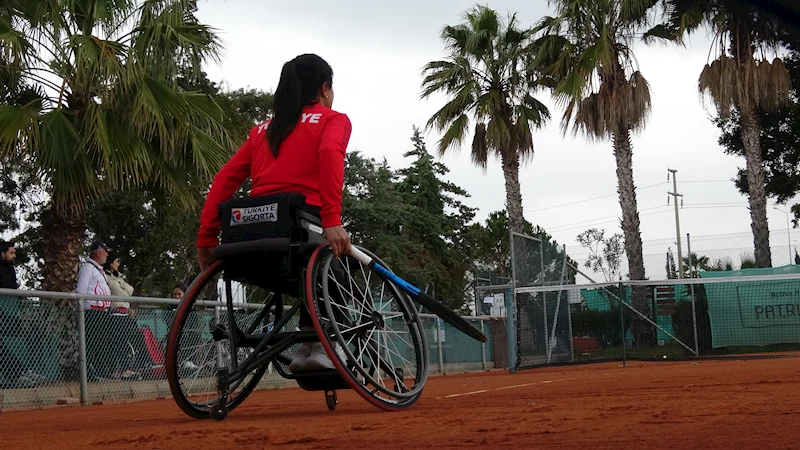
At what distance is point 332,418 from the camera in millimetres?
4477

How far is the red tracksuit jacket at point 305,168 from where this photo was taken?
15.4 ft

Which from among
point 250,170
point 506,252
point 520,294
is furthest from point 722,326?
point 506,252

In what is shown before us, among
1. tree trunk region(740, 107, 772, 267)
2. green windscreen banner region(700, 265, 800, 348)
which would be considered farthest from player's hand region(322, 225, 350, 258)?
tree trunk region(740, 107, 772, 267)

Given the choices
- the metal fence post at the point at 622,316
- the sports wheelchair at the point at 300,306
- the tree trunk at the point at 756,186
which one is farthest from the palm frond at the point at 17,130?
the tree trunk at the point at 756,186

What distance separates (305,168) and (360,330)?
839mm

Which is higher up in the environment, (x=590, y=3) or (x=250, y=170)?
(x=590, y=3)

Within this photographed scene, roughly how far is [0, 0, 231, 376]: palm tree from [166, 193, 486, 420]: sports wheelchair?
6.89 m

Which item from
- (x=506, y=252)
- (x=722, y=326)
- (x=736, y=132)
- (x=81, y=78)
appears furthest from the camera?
(x=506, y=252)

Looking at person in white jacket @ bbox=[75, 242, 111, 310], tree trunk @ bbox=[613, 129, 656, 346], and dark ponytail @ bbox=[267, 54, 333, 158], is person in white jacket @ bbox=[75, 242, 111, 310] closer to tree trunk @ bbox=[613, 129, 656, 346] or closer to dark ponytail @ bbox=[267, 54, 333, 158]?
dark ponytail @ bbox=[267, 54, 333, 158]

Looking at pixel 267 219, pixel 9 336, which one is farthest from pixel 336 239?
pixel 9 336

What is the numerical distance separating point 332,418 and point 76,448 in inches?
51.1

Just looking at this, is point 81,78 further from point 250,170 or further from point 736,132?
point 736,132

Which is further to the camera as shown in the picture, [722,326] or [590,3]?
[590,3]

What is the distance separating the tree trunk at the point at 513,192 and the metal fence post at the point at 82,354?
18.4 metres
